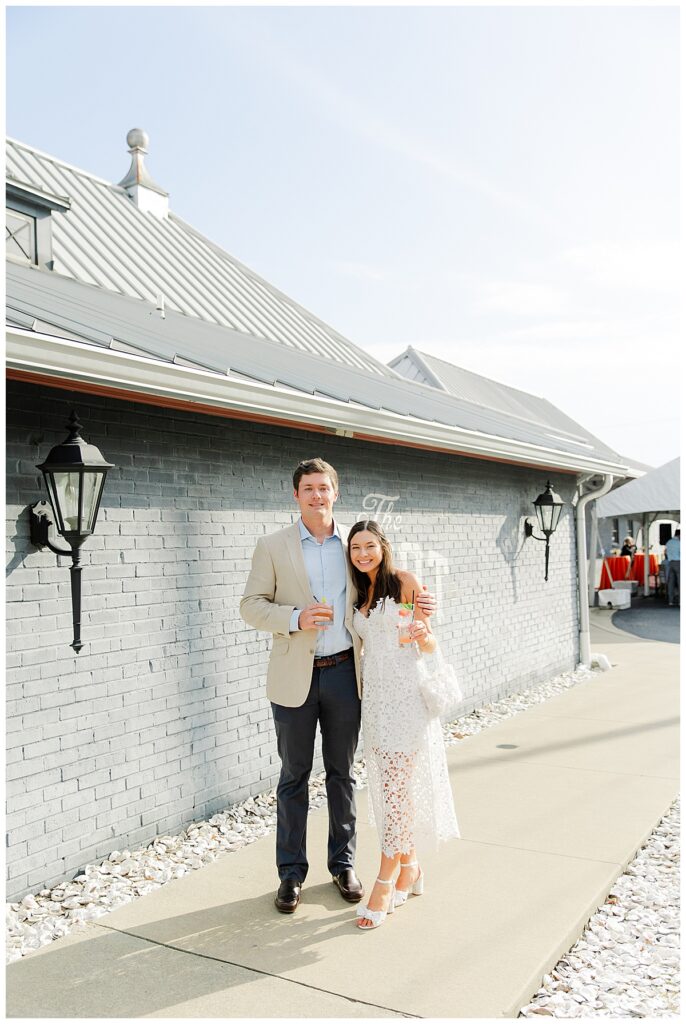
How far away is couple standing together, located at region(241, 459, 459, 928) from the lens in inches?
144

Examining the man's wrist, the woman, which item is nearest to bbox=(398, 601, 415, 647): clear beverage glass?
the woman

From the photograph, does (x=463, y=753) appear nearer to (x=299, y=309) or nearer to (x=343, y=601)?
(x=343, y=601)

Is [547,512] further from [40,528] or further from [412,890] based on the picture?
[40,528]

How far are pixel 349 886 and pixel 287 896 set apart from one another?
0.94ft

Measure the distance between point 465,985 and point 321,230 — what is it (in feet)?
29.8

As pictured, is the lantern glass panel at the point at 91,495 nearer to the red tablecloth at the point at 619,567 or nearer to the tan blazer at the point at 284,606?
the tan blazer at the point at 284,606

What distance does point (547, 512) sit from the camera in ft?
30.0

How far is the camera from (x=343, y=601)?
382cm

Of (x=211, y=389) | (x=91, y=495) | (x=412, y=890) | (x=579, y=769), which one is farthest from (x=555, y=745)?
(x=91, y=495)

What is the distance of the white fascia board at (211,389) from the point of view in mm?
3455

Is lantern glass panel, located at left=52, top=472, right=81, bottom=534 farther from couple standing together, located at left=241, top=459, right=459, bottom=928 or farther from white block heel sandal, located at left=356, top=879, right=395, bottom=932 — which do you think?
white block heel sandal, located at left=356, top=879, right=395, bottom=932

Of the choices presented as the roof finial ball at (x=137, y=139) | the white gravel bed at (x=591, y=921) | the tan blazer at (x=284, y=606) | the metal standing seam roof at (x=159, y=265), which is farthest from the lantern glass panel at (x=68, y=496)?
the roof finial ball at (x=137, y=139)

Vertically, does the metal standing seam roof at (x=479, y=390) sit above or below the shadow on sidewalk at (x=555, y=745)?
above

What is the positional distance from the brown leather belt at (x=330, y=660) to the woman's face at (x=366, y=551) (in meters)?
0.39
